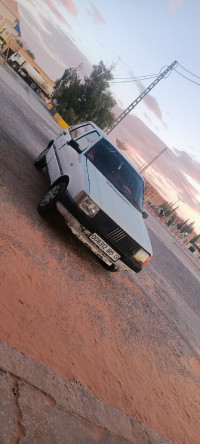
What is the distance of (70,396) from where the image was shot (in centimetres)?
282

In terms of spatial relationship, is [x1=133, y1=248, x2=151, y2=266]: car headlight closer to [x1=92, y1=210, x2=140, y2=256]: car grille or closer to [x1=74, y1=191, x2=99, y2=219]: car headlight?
[x1=92, y1=210, x2=140, y2=256]: car grille

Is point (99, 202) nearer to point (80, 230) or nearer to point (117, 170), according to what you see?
point (80, 230)

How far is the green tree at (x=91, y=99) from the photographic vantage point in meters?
35.4

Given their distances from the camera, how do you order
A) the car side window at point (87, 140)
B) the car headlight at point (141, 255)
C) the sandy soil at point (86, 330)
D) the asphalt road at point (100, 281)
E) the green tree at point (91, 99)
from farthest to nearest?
the green tree at point (91, 99) < the car side window at point (87, 140) < the car headlight at point (141, 255) < the asphalt road at point (100, 281) < the sandy soil at point (86, 330)

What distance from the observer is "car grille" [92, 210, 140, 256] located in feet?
17.1

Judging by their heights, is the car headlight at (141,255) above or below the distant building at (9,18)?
below

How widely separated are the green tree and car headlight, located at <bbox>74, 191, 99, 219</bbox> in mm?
32096

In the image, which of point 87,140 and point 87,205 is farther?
point 87,140

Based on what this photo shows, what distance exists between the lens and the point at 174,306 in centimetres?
916

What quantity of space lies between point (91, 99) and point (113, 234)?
33171 mm

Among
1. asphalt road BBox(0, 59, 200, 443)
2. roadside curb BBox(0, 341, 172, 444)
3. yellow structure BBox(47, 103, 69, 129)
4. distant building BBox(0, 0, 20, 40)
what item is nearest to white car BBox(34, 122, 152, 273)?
asphalt road BBox(0, 59, 200, 443)

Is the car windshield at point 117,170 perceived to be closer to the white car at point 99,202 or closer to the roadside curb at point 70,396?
the white car at point 99,202

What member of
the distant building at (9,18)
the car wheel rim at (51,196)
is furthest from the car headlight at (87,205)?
the distant building at (9,18)

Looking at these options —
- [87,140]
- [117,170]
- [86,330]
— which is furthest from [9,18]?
[86,330]
